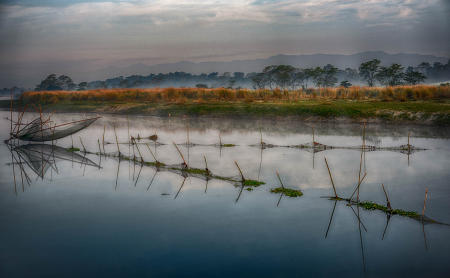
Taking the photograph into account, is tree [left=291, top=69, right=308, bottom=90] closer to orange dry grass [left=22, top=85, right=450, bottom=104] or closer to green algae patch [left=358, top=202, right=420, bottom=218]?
orange dry grass [left=22, top=85, right=450, bottom=104]

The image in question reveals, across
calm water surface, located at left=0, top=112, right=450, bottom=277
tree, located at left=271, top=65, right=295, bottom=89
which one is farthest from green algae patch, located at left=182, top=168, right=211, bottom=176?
tree, located at left=271, top=65, right=295, bottom=89

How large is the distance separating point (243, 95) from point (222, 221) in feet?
87.6

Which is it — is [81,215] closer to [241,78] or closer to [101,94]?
[101,94]

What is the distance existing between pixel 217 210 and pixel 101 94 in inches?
1448

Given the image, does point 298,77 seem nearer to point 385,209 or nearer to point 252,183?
point 252,183

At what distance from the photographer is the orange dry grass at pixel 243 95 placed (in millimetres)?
27141

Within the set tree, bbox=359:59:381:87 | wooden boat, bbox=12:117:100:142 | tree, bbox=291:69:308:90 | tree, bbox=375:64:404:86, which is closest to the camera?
wooden boat, bbox=12:117:100:142

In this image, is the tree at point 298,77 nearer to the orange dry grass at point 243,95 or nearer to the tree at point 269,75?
the tree at point 269,75

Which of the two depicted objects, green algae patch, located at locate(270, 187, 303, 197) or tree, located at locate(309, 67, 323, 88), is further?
tree, located at locate(309, 67, 323, 88)

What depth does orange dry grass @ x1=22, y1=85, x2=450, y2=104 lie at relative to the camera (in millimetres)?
27141

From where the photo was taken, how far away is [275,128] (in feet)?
76.4

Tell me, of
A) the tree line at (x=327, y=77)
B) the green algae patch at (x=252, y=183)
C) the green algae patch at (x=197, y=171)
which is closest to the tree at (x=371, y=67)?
the tree line at (x=327, y=77)

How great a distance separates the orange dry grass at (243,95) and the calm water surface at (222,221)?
13.7m

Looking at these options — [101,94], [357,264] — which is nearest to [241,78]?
[101,94]
